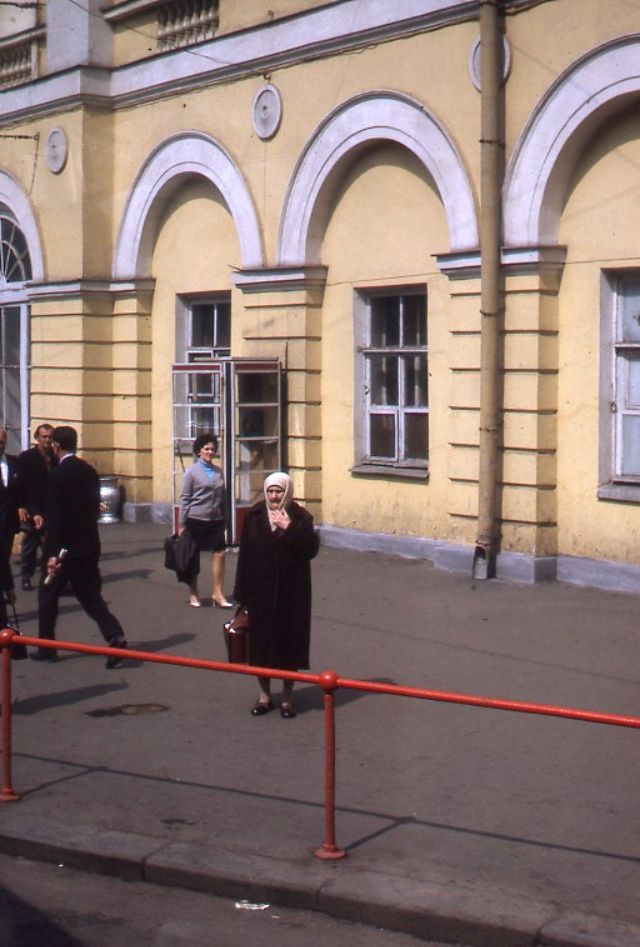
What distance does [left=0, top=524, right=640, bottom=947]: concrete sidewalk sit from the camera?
6352mm

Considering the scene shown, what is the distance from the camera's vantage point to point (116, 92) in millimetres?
20547

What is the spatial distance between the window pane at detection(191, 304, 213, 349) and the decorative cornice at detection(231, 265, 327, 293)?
170 centimetres

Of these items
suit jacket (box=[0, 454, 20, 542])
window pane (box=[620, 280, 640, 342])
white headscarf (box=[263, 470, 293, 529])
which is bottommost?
suit jacket (box=[0, 454, 20, 542])

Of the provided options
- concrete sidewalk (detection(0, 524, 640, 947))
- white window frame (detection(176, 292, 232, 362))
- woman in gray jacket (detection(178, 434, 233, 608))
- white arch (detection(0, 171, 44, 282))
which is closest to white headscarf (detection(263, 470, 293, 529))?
concrete sidewalk (detection(0, 524, 640, 947))

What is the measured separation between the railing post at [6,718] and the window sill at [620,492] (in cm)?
773

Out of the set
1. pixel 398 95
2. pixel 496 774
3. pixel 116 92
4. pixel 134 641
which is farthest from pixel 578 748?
pixel 116 92

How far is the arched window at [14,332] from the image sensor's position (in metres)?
22.9

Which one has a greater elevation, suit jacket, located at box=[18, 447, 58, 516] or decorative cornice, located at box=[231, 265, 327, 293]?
decorative cornice, located at box=[231, 265, 327, 293]

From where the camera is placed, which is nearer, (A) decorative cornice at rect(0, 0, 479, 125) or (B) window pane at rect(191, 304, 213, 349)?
(A) decorative cornice at rect(0, 0, 479, 125)

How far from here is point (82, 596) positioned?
11484mm

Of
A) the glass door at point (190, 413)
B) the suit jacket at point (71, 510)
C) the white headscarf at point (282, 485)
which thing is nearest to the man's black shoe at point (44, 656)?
the suit jacket at point (71, 510)

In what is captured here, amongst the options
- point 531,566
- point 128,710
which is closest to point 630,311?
point 531,566

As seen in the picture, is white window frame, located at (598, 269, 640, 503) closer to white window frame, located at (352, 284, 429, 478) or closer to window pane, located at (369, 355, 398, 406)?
white window frame, located at (352, 284, 429, 478)

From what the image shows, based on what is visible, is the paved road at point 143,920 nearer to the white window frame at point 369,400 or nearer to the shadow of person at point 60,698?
the shadow of person at point 60,698
